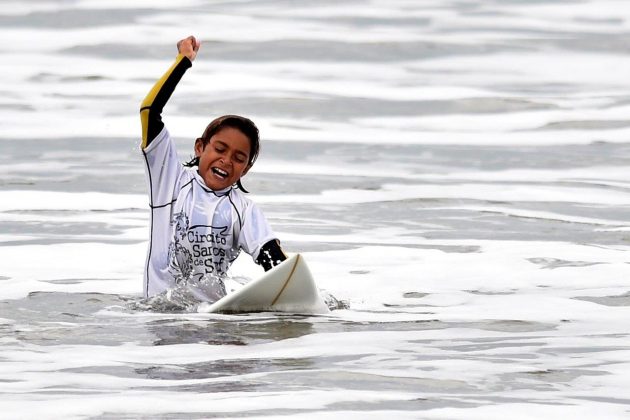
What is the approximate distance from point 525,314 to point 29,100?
9036mm

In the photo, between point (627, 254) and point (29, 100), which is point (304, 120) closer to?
point (29, 100)

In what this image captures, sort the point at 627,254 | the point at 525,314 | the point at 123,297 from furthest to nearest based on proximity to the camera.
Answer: the point at 627,254, the point at 123,297, the point at 525,314

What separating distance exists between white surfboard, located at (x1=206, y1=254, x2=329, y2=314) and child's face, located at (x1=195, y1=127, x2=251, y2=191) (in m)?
0.54

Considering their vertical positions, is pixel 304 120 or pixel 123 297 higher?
pixel 304 120

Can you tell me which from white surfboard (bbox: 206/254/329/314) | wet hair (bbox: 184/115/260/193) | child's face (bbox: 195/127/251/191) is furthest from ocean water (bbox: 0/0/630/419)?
wet hair (bbox: 184/115/260/193)

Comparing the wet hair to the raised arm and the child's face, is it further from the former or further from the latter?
the raised arm

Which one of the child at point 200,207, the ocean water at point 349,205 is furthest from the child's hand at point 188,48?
the ocean water at point 349,205

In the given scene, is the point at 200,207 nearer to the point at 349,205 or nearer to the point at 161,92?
the point at 161,92

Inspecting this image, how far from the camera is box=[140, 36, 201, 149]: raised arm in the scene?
8023 millimetres

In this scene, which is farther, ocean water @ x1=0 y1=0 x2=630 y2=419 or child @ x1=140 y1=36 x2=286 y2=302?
child @ x1=140 y1=36 x2=286 y2=302

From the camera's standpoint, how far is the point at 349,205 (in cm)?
1189

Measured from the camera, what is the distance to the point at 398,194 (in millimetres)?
12273

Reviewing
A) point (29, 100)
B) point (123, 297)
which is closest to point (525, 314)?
point (123, 297)

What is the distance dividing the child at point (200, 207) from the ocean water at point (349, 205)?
0.29 meters
